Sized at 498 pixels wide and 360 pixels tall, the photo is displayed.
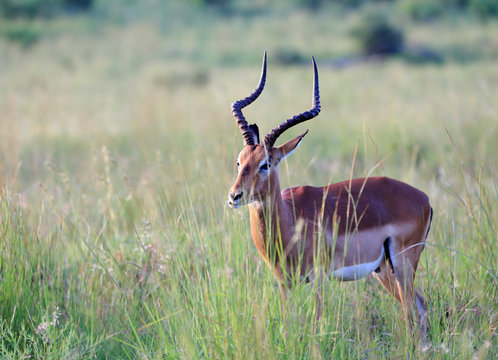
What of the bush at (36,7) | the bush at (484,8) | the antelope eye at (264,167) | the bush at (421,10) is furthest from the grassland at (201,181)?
the bush at (484,8)

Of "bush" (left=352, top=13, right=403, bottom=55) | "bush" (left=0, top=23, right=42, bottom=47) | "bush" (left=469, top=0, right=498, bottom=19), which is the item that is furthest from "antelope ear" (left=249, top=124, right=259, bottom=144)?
"bush" (left=469, top=0, right=498, bottom=19)

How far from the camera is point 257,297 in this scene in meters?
2.93

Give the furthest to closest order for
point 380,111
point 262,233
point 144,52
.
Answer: point 144,52, point 380,111, point 262,233

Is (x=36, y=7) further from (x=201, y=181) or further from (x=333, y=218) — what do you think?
(x=333, y=218)

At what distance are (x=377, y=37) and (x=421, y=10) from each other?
906 cm

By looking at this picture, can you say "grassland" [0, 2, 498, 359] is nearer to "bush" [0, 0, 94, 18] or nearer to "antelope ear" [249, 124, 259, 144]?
"antelope ear" [249, 124, 259, 144]

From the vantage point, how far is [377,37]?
2367 cm

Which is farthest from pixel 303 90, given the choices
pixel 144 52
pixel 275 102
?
pixel 144 52

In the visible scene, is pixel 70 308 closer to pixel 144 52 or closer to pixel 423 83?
pixel 423 83

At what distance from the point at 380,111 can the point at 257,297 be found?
860 cm

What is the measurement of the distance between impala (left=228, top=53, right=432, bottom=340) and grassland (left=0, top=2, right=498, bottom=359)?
135 millimetres

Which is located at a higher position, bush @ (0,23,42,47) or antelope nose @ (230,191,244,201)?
bush @ (0,23,42,47)

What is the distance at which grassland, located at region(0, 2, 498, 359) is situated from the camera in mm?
3111

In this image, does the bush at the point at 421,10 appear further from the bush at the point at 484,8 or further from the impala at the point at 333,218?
the impala at the point at 333,218
